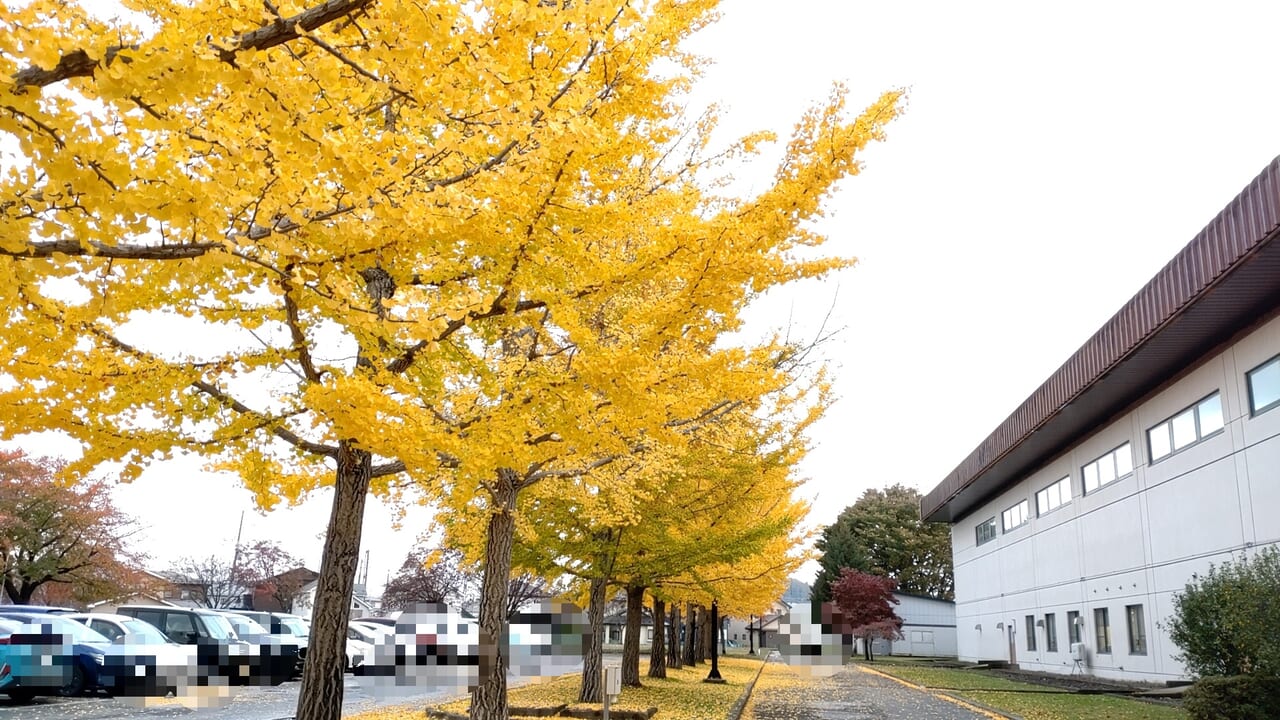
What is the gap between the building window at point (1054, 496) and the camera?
26448 millimetres

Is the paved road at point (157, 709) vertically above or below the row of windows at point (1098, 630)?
below

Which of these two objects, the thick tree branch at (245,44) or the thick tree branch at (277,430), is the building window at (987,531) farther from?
the thick tree branch at (245,44)

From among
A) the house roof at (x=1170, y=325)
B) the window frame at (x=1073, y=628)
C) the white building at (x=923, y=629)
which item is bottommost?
the white building at (x=923, y=629)

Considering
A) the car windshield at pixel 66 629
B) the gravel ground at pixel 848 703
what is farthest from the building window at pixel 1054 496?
the car windshield at pixel 66 629

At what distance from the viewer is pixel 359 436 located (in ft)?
19.2

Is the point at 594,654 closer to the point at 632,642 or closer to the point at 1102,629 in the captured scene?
the point at 632,642

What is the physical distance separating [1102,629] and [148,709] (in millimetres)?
21699

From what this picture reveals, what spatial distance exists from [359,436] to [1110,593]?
22004 mm

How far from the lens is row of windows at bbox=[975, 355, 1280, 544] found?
49.3ft

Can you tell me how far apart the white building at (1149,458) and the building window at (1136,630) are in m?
0.03

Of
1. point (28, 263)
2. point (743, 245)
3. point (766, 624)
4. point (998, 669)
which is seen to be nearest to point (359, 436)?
point (28, 263)

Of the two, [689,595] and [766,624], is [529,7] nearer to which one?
[689,595]

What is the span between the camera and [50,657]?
14.2 meters

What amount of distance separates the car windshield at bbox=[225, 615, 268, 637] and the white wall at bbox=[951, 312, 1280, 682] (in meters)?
19.8
